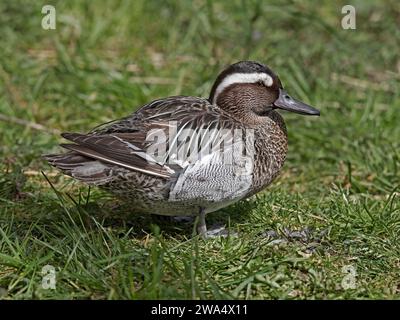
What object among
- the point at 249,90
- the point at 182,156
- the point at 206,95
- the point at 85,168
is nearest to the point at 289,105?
the point at 249,90

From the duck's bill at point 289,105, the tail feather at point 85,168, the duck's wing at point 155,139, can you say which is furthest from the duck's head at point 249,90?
the tail feather at point 85,168

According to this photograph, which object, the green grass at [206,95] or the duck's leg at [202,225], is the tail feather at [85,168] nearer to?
the green grass at [206,95]

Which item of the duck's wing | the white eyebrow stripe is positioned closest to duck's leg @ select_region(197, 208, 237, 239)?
the duck's wing

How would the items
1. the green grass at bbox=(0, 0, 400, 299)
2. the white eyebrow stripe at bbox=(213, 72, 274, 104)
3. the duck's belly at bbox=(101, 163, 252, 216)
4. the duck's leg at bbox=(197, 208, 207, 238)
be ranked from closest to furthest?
1. the green grass at bbox=(0, 0, 400, 299)
2. the duck's belly at bbox=(101, 163, 252, 216)
3. the duck's leg at bbox=(197, 208, 207, 238)
4. the white eyebrow stripe at bbox=(213, 72, 274, 104)

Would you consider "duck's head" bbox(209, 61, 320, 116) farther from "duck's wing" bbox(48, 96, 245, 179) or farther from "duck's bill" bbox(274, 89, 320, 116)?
"duck's wing" bbox(48, 96, 245, 179)

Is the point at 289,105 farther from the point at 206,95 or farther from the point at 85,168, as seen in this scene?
the point at 206,95

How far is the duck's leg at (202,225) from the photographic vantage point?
4.04 m

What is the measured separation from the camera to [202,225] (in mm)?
4090

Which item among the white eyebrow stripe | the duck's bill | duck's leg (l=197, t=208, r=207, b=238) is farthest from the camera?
the duck's bill

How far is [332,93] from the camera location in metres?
6.15

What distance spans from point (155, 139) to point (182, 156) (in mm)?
156

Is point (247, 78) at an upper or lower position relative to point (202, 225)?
upper

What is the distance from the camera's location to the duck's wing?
3.89 metres
